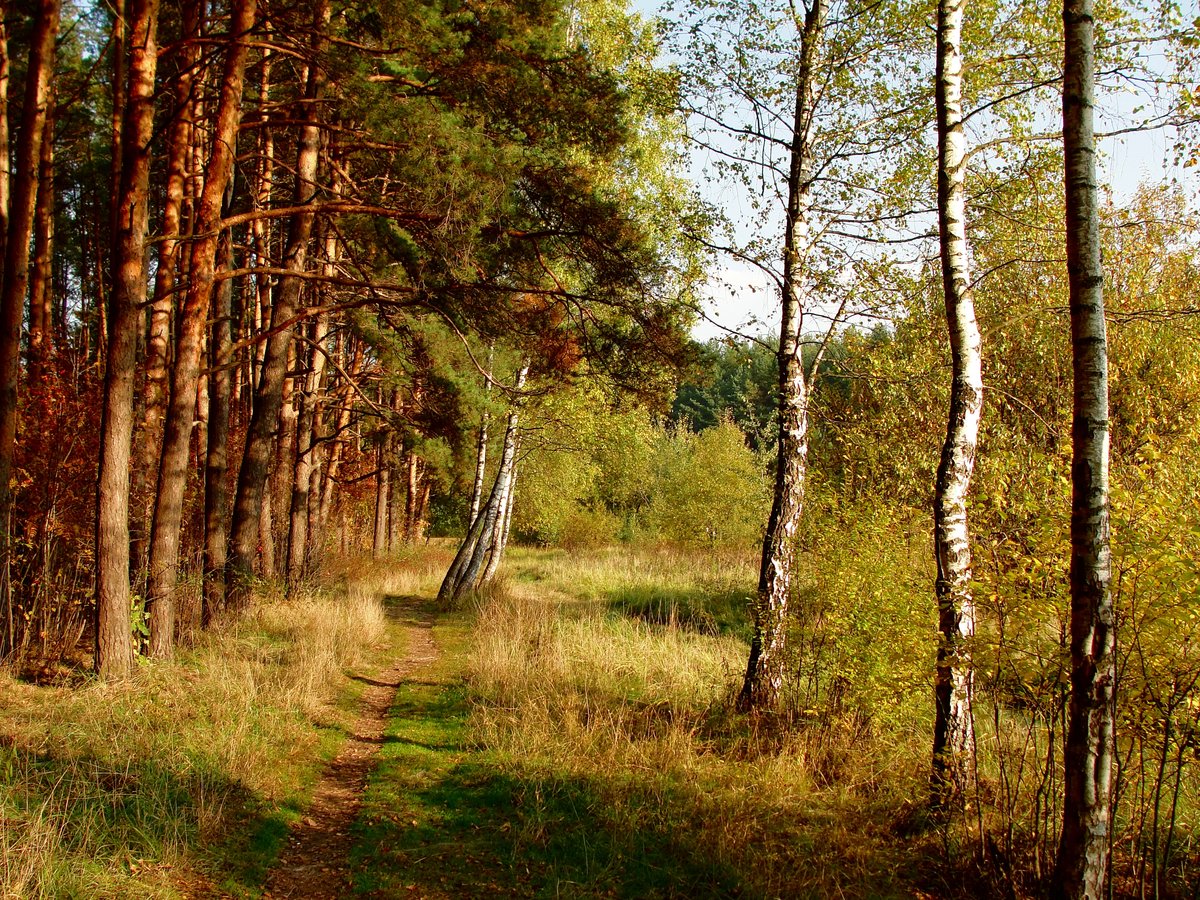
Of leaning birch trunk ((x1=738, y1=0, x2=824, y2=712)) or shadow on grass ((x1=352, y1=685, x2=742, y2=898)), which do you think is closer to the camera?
shadow on grass ((x1=352, y1=685, x2=742, y2=898))

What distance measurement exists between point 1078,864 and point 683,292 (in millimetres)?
6416

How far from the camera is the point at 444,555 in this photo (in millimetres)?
25844

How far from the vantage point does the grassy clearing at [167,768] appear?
157 inches

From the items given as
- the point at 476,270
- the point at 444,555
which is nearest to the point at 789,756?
the point at 476,270

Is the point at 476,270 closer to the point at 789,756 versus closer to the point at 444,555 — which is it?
the point at 789,756

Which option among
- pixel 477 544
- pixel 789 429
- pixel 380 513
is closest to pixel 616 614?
pixel 477 544

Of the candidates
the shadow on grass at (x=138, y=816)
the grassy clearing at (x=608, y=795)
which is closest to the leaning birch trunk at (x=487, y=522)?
the grassy clearing at (x=608, y=795)

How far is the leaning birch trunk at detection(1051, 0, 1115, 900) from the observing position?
3.57 metres

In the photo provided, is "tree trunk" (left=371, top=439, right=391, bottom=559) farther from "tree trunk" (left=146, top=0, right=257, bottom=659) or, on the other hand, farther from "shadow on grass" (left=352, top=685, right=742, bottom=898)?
"shadow on grass" (left=352, top=685, right=742, bottom=898)

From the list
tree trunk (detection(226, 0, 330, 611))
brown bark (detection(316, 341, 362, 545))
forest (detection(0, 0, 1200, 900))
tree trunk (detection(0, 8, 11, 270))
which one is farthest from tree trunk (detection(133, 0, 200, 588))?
brown bark (detection(316, 341, 362, 545))

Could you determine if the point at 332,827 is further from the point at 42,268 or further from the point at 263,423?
the point at 42,268

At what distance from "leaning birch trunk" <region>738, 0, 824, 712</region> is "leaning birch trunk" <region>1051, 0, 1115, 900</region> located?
9.99 feet

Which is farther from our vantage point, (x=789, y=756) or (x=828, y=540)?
(x=828, y=540)

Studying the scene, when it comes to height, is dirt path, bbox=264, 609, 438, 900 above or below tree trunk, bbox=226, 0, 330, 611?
below
